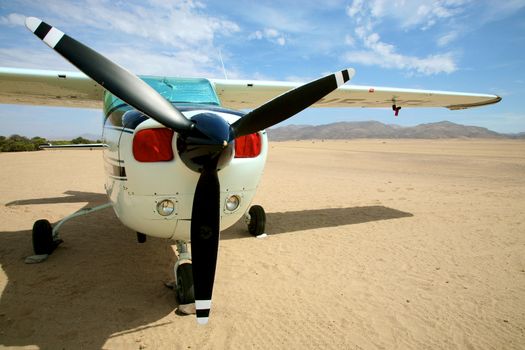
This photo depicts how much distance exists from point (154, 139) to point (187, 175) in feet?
1.32

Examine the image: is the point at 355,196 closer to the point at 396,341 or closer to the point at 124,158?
the point at 396,341

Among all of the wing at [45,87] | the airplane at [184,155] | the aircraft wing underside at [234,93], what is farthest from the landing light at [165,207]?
the wing at [45,87]

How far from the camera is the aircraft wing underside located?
5.59 metres

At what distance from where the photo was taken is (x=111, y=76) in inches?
92.3

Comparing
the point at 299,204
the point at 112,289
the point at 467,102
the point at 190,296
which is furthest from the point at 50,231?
the point at 467,102

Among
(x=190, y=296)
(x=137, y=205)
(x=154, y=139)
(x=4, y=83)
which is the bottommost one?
(x=190, y=296)

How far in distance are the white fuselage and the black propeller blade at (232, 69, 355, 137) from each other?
177mm

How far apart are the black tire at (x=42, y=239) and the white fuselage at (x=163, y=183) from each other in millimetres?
Answer: 2557

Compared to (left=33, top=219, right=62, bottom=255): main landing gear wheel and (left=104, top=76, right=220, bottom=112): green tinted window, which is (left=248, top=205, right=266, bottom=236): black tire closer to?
→ (left=104, top=76, right=220, bottom=112): green tinted window

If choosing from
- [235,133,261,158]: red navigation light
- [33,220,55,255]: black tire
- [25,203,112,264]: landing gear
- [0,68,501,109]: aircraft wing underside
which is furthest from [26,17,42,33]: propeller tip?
[33,220,55,255]: black tire

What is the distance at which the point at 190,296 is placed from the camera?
10.7 ft

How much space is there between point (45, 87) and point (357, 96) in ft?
23.5

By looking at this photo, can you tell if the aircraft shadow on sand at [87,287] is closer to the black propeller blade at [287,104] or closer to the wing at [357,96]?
the black propeller blade at [287,104]

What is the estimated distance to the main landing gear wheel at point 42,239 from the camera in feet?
15.2
